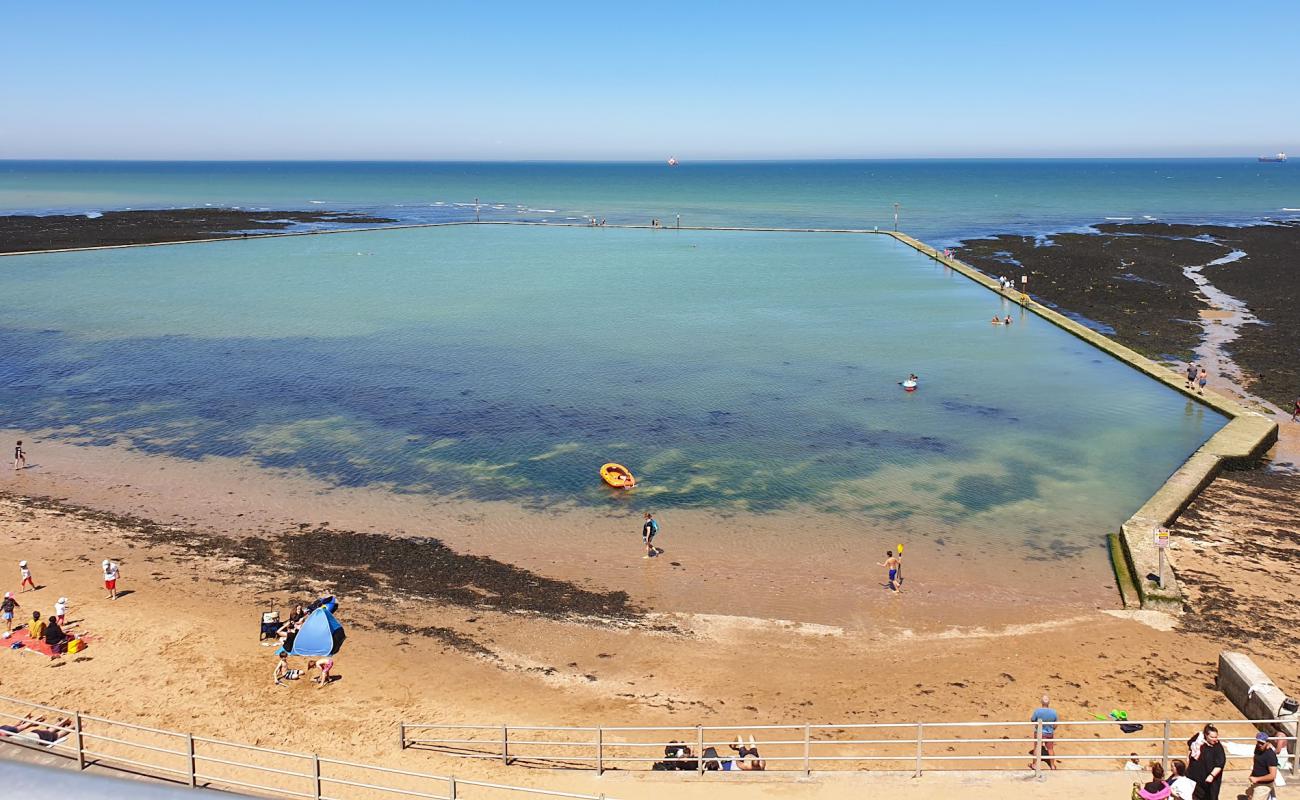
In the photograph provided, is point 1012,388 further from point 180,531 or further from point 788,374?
point 180,531

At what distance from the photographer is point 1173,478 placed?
→ 27.4 metres

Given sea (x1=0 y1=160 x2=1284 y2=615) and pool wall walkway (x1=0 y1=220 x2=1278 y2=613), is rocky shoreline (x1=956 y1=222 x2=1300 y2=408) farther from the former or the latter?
sea (x1=0 y1=160 x2=1284 y2=615)

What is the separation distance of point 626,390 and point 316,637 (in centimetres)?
2210

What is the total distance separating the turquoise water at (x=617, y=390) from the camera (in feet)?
95.6

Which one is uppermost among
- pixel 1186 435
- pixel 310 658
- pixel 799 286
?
pixel 799 286

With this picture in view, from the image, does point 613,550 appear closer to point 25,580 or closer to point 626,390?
point 25,580

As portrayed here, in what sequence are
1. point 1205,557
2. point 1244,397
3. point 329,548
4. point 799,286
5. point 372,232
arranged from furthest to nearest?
point 372,232 → point 799,286 → point 1244,397 → point 329,548 → point 1205,557

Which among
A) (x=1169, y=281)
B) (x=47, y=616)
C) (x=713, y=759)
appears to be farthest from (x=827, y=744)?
(x=1169, y=281)

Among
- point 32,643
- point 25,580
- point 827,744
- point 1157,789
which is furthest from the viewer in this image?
point 25,580

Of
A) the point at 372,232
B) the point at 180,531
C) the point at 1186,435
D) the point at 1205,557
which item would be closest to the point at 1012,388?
the point at 1186,435

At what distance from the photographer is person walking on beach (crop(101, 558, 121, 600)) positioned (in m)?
21.3

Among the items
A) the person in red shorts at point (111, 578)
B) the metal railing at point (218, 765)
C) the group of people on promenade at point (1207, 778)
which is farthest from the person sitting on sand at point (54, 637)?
the group of people on promenade at point (1207, 778)

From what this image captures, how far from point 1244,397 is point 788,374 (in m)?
18.6

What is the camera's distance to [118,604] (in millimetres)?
21156
